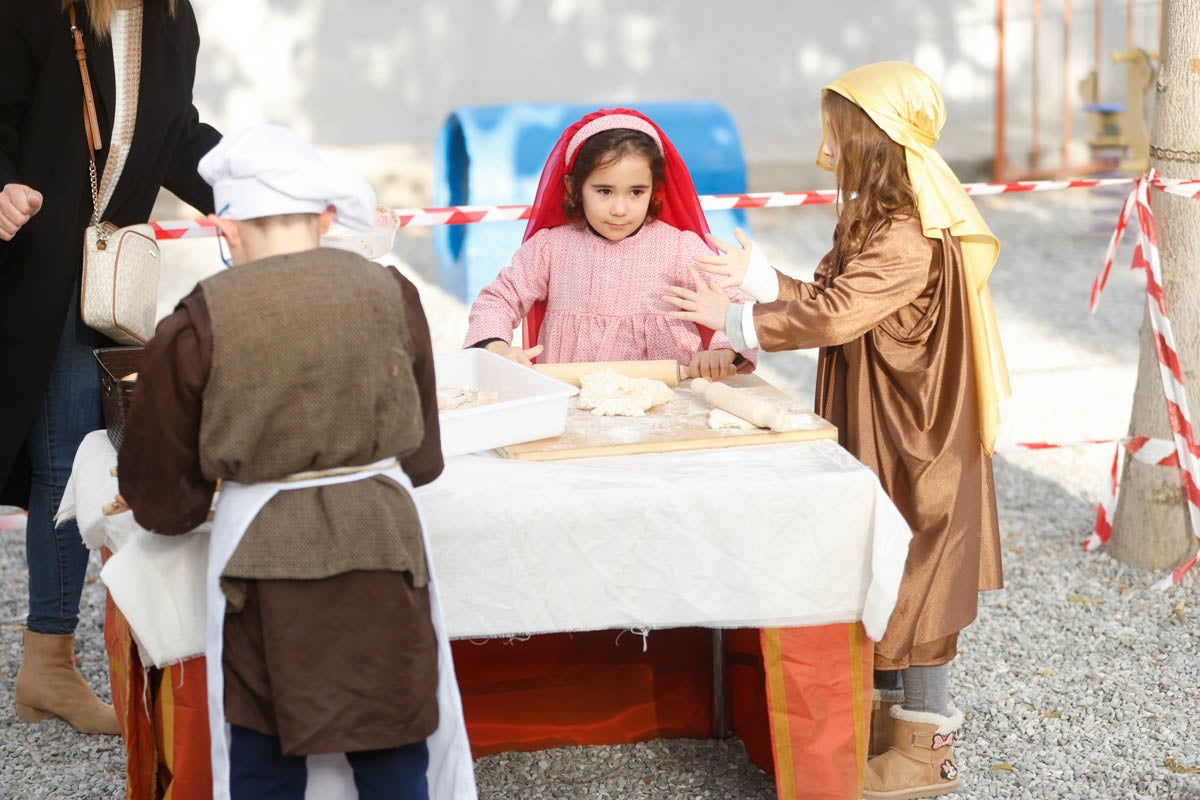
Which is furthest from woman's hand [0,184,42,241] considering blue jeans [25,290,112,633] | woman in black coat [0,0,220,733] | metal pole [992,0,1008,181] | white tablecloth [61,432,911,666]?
metal pole [992,0,1008,181]

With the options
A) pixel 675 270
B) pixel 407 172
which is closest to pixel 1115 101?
pixel 407 172

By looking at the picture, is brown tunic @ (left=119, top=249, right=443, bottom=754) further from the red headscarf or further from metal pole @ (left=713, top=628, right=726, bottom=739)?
the red headscarf

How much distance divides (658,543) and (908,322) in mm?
772

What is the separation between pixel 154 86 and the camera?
2.91m

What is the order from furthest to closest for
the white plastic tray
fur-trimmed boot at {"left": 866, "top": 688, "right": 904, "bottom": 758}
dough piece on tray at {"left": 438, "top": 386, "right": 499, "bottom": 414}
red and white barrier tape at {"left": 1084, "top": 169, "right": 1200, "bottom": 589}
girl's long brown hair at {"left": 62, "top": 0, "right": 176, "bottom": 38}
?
red and white barrier tape at {"left": 1084, "top": 169, "right": 1200, "bottom": 589} < fur-trimmed boot at {"left": 866, "top": 688, "right": 904, "bottom": 758} < girl's long brown hair at {"left": 62, "top": 0, "right": 176, "bottom": 38} < dough piece on tray at {"left": 438, "top": 386, "right": 499, "bottom": 414} < the white plastic tray

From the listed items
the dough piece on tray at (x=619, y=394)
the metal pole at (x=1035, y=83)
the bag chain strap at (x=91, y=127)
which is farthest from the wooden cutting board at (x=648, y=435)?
the metal pole at (x=1035, y=83)

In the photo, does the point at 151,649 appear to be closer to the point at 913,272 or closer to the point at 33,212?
the point at 33,212

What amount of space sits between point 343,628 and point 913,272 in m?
1.31

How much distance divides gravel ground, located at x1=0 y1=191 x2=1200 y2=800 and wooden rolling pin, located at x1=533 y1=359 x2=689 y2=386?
2.82 feet

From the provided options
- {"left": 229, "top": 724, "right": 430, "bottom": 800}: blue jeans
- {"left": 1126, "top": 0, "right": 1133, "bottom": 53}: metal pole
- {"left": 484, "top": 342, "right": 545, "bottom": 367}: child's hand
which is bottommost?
{"left": 229, "top": 724, "right": 430, "bottom": 800}: blue jeans

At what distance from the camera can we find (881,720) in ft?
9.48

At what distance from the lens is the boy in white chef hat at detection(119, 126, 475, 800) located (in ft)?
5.94

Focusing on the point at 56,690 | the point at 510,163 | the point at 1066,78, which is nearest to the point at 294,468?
the point at 56,690

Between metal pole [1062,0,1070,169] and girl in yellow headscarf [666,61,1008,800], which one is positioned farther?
metal pole [1062,0,1070,169]
